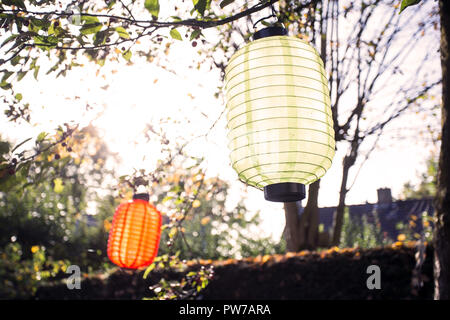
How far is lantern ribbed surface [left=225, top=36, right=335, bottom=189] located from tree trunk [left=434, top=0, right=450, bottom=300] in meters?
2.11

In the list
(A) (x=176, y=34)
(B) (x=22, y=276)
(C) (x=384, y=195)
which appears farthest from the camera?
(C) (x=384, y=195)

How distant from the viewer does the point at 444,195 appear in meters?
3.18

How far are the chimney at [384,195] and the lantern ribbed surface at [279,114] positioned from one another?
1669cm

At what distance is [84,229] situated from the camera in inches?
453

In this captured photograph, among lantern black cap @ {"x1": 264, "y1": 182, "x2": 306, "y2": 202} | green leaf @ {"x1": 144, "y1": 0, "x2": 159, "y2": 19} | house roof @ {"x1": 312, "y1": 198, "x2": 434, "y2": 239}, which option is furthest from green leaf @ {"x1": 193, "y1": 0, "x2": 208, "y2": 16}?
house roof @ {"x1": 312, "y1": 198, "x2": 434, "y2": 239}

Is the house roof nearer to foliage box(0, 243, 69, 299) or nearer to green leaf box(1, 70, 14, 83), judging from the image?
foliage box(0, 243, 69, 299)

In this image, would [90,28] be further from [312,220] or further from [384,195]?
[384,195]

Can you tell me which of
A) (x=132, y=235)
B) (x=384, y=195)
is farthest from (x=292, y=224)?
(x=384, y=195)

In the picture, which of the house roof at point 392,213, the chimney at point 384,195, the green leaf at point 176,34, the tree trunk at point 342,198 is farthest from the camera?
the chimney at point 384,195

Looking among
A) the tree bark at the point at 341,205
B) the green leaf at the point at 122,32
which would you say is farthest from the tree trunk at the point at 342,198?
the green leaf at the point at 122,32

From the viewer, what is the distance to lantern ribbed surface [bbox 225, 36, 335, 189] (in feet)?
4.90

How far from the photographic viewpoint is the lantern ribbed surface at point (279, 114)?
1493 mm

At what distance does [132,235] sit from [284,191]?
236 cm

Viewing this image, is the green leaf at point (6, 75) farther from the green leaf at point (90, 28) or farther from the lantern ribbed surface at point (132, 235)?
the lantern ribbed surface at point (132, 235)
